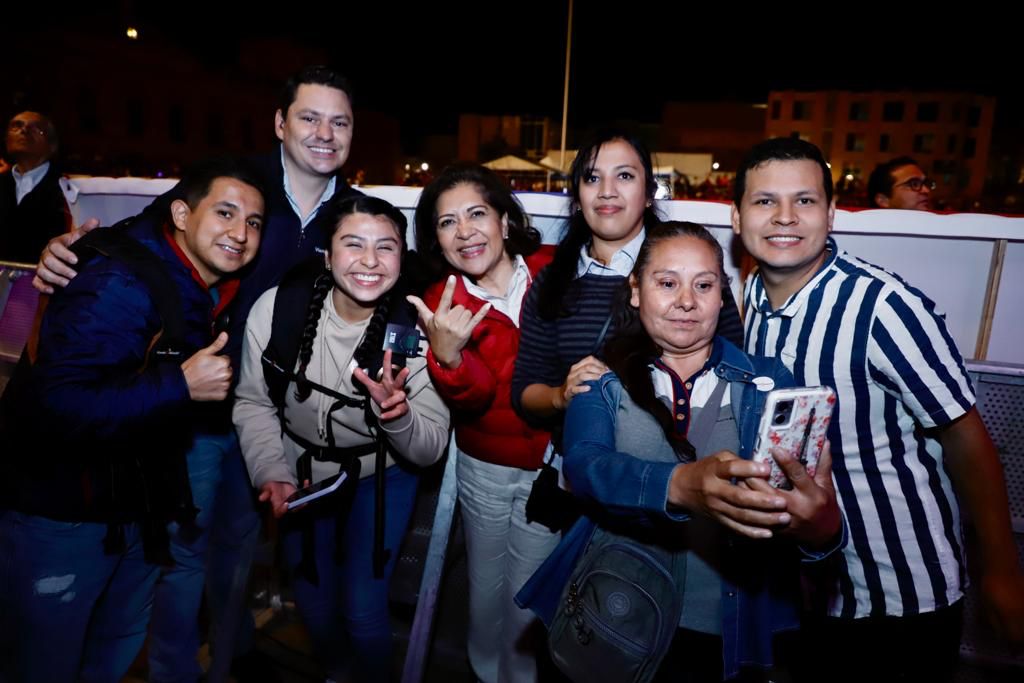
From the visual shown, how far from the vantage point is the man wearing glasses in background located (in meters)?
4.23

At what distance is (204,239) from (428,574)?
1.61 meters

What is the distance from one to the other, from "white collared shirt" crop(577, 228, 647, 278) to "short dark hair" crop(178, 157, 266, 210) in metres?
1.39

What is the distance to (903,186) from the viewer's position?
4.25 meters

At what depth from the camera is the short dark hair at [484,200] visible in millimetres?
2373

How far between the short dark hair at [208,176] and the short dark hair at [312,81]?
736 mm

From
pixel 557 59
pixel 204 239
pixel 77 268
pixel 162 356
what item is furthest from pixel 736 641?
pixel 557 59

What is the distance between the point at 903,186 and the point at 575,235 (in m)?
3.43

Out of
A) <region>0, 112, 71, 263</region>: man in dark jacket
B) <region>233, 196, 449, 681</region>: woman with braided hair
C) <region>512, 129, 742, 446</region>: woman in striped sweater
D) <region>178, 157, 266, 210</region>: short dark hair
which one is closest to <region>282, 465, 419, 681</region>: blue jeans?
<region>233, 196, 449, 681</region>: woman with braided hair

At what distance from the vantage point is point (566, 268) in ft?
7.16

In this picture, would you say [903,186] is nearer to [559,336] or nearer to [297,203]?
[559,336]

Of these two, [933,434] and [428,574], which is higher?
[933,434]

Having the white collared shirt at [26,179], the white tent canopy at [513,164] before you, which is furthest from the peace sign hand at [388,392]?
the white tent canopy at [513,164]

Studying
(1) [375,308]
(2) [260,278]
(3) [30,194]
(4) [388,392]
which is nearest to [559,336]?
Result: (4) [388,392]

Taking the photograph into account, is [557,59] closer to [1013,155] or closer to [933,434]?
[933,434]
